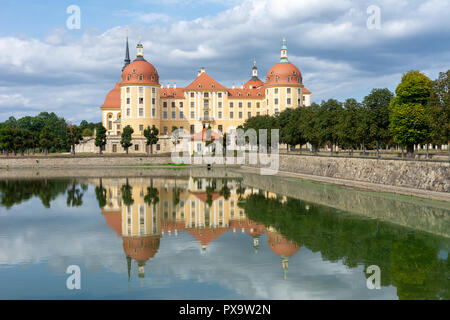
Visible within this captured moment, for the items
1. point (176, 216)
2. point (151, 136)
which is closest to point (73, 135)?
point (151, 136)

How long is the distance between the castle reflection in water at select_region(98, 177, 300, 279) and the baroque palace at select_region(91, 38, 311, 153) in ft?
143

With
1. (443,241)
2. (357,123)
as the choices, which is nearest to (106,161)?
(357,123)

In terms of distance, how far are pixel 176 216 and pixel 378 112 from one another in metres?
24.2

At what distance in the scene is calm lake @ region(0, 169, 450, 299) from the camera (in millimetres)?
11133

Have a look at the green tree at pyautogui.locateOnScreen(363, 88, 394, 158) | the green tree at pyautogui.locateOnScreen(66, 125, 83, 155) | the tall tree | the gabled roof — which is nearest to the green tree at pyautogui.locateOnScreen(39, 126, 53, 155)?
the green tree at pyautogui.locateOnScreen(66, 125, 83, 155)

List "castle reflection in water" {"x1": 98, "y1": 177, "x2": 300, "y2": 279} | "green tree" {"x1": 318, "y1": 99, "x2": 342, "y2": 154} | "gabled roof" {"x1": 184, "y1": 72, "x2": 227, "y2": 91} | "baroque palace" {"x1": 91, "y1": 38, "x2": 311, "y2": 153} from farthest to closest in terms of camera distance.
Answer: "gabled roof" {"x1": 184, "y1": 72, "x2": 227, "y2": 91}, "baroque palace" {"x1": 91, "y1": 38, "x2": 311, "y2": 153}, "green tree" {"x1": 318, "y1": 99, "x2": 342, "y2": 154}, "castle reflection in water" {"x1": 98, "y1": 177, "x2": 300, "y2": 279}

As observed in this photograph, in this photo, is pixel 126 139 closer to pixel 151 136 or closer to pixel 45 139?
pixel 151 136

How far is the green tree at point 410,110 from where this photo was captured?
126 ft

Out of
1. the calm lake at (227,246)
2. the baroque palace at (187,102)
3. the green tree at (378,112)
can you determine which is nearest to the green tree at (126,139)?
the baroque palace at (187,102)

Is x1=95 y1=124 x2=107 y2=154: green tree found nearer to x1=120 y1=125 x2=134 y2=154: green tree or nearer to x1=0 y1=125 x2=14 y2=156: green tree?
x1=120 y1=125 x2=134 y2=154: green tree

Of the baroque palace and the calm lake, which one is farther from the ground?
the baroque palace

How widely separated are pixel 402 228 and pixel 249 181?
23299 millimetres

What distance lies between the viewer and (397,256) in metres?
14.0
